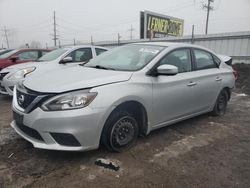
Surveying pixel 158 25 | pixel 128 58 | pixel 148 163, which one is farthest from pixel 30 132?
pixel 158 25

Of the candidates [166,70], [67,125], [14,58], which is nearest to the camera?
[67,125]

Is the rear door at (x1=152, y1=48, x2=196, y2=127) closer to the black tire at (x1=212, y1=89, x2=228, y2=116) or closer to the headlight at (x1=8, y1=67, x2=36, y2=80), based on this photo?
the black tire at (x1=212, y1=89, x2=228, y2=116)

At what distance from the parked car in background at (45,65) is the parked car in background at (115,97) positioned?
227 cm

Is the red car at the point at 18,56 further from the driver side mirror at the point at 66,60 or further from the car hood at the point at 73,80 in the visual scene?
the car hood at the point at 73,80

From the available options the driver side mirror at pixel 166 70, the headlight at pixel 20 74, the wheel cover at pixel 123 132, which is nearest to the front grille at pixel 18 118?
the wheel cover at pixel 123 132

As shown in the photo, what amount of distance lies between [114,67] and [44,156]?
163 centimetres

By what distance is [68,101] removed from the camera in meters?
3.01

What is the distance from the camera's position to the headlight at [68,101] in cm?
299

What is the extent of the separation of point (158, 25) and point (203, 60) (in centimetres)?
2107

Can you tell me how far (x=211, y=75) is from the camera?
4.98 m

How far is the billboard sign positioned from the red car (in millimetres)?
12387

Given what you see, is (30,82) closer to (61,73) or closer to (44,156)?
(61,73)

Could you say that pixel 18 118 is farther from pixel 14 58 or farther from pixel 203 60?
pixel 14 58

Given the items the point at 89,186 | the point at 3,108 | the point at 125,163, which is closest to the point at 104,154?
the point at 125,163
